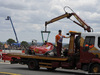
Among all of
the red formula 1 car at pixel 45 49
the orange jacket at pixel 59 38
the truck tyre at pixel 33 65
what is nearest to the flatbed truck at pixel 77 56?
the truck tyre at pixel 33 65

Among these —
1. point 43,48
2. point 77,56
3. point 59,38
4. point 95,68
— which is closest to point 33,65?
point 43,48

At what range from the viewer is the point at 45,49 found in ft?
56.0

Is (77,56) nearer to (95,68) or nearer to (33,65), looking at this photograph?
(95,68)

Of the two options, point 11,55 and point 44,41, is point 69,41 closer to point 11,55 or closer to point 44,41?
Result: point 44,41

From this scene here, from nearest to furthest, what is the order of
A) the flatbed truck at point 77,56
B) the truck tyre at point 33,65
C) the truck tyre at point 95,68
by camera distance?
the truck tyre at point 95,68, the flatbed truck at point 77,56, the truck tyre at point 33,65

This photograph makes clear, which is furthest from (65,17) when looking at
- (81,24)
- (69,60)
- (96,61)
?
(96,61)

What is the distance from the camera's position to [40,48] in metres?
17.3

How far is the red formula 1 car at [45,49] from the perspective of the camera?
16619 millimetres

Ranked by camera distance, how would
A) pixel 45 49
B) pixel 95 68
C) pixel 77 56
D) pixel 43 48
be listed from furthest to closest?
pixel 43 48 < pixel 45 49 < pixel 77 56 < pixel 95 68

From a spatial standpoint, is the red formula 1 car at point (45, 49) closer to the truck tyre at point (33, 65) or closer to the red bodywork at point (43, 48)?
the red bodywork at point (43, 48)

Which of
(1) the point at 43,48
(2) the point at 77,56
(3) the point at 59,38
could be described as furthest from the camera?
(1) the point at 43,48

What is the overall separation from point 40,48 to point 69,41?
8.73 ft

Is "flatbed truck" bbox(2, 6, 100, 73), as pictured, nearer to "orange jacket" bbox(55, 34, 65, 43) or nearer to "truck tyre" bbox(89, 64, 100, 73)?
"truck tyre" bbox(89, 64, 100, 73)

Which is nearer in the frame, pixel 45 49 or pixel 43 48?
pixel 45 49
